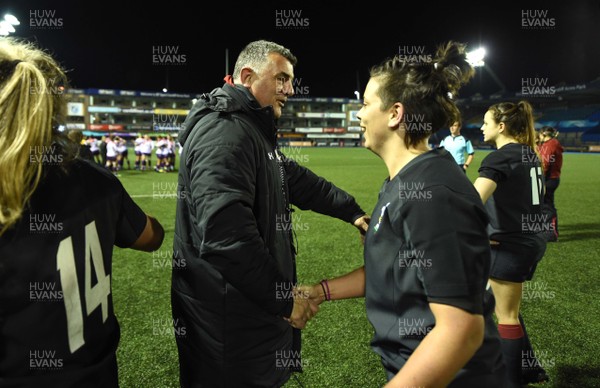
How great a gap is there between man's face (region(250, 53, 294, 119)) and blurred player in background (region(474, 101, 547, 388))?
1634 millimetres

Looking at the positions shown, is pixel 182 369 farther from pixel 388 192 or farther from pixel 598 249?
pixel 598 249

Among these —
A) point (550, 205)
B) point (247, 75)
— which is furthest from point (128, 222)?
point (550, 205)

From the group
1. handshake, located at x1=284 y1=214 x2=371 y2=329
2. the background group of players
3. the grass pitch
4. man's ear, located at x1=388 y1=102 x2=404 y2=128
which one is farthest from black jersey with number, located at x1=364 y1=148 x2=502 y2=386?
the background group of players

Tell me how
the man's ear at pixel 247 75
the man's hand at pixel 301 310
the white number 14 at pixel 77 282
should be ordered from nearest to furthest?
the white number 14 at pixel 77 282
the man's hand at pixel 301 310
the man's ear at pixel 247 75

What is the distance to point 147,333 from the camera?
13.2 ft

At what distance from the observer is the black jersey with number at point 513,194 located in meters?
3.08

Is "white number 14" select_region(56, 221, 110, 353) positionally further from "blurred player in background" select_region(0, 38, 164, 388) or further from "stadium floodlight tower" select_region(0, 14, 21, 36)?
"stadium floodlight tower" select_region(0, 14, 21, 36)

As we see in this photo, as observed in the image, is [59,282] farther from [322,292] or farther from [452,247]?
[452,247]

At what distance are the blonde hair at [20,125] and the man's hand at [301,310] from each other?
44.0 inches

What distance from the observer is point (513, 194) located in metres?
3.13

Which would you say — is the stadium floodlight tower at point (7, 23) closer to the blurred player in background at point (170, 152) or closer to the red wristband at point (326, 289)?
the blurred player in background at point (170, 152)

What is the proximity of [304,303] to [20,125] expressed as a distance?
129 cm

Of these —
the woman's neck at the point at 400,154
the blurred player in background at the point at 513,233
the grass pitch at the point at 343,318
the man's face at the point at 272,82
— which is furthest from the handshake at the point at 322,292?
the blurred player in background at the point at 513,233

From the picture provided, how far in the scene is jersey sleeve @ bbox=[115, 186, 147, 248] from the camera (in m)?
1.60
